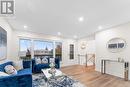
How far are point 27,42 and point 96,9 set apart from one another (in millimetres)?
4645

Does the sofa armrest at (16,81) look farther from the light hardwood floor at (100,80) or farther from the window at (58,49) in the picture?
the window at (58,49)

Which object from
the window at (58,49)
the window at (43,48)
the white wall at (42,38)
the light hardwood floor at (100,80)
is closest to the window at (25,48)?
the white wall at (42,38)

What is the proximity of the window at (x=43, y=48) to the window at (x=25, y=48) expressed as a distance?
0.44 metres

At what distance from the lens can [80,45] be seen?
830 centimetres

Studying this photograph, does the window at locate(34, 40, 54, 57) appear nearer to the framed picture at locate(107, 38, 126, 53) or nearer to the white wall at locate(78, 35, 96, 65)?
the white wall at locate(78, 35, 96, 65)

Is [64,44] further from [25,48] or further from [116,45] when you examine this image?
[116,45]

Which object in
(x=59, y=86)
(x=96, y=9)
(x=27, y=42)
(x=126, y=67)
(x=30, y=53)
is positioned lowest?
(x=59, y=86)

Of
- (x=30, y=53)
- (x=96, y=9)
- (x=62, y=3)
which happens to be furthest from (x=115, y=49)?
(x=30, y=53)

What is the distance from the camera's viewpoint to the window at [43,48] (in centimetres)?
635

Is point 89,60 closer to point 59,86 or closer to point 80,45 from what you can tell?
point 80,45

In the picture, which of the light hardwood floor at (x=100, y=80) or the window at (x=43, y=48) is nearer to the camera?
the light hardwood floor at (x=100, y=80)

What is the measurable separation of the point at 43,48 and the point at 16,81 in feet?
15.0

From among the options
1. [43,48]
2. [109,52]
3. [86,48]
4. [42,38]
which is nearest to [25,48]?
[43,48]

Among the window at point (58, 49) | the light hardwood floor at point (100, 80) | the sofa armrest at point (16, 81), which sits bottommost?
the light hardwood floor at point (100, 80)
